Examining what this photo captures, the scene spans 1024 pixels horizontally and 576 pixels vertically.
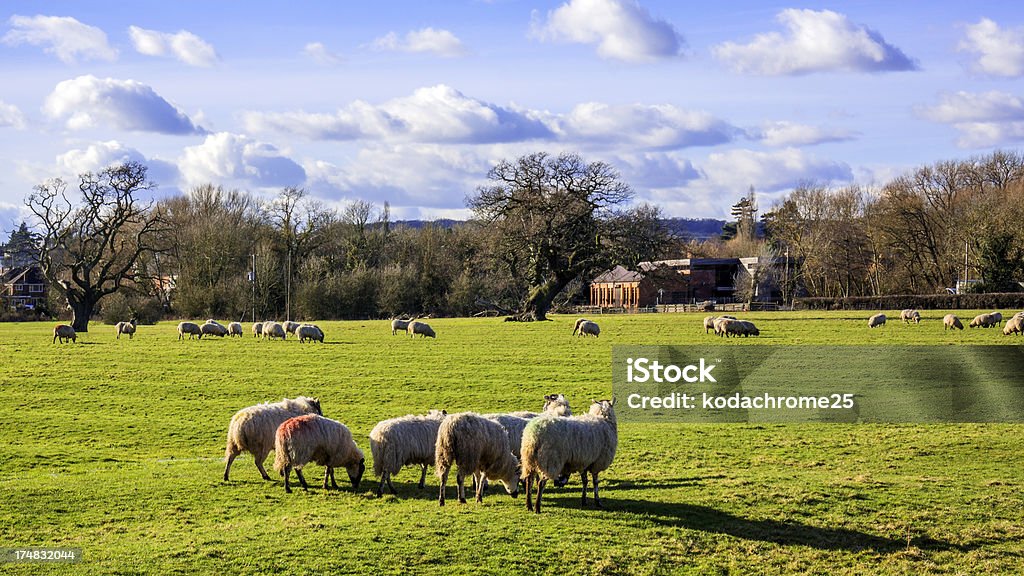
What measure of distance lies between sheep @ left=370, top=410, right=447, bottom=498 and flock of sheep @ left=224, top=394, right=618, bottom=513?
0.02 m

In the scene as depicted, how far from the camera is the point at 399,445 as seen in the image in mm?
15180

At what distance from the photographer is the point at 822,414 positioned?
81.8 feet

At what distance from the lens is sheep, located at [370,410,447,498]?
49.6 ft

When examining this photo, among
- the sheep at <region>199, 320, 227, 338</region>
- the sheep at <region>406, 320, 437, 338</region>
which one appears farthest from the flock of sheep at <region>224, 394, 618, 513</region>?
the sheep at <region>199, 320, 227, 338</region>

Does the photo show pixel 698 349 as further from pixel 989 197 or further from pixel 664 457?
pixel 989 197

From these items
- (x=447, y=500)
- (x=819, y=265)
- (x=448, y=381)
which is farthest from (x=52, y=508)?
(x=819, y=265)

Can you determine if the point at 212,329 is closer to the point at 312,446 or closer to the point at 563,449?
the point at 312,446

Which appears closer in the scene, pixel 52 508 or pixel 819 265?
pixel 52 508

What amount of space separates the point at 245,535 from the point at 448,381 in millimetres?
19109

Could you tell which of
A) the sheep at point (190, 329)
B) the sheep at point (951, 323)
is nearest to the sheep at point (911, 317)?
the sheep at point (951, 323)

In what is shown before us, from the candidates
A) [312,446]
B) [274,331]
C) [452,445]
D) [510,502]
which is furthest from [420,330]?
[452,445]

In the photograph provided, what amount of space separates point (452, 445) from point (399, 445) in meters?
1.58

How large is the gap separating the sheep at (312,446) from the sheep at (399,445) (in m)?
0.54

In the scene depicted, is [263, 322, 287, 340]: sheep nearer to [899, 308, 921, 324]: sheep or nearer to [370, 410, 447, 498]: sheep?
[899, 308, 921, 324]: sheep
